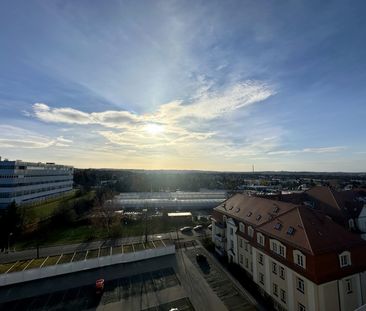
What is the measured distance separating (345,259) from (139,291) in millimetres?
25141

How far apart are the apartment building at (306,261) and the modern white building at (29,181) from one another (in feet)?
240

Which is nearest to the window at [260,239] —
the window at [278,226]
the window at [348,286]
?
the window at [278,226]

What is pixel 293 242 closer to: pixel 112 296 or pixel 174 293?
pixel 174 293

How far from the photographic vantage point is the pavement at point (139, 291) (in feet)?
95.0

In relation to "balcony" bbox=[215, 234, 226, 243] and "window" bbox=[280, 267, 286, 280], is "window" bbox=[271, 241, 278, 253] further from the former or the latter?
"balcony" bbox=[215, 234, 226, 243]

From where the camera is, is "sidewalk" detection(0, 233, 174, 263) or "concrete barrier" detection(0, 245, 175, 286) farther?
"sidewalk" detection(0, 233, 174, 263)

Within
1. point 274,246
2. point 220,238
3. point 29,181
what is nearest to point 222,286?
point 274,246

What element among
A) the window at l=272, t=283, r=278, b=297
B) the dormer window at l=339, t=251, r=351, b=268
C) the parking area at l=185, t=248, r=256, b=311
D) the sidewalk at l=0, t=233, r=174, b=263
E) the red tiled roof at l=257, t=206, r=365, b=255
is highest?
the red tiled roof at l=257, t=206, r=365, b=255

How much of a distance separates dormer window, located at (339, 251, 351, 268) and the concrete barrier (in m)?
27.7

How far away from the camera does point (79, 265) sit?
37812mm

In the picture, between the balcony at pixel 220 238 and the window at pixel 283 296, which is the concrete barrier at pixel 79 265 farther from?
the window at pixel 283 296

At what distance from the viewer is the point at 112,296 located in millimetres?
30906

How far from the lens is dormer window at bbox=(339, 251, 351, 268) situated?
24.6 metres

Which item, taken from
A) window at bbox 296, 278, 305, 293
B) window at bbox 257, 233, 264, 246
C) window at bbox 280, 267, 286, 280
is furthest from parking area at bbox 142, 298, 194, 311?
window at bbox 296, 278, 305, 293
